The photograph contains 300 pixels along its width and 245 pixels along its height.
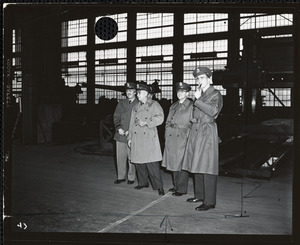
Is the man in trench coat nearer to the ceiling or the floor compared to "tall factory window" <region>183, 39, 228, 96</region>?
nearer to the floor

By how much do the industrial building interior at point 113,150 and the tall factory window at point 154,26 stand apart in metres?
0.09

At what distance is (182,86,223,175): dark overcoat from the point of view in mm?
4207

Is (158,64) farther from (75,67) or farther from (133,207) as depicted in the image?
(133,207)

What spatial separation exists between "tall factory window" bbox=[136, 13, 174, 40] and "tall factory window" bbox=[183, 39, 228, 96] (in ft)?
5.67

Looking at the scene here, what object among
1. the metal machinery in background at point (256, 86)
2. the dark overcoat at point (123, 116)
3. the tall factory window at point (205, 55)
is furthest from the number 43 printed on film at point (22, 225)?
the tall factory window at point (205, 55)

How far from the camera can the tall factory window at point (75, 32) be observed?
19192 mm

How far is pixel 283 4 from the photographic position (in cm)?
332

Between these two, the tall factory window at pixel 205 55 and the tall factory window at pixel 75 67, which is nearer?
the tall factory window at pixel 205 55

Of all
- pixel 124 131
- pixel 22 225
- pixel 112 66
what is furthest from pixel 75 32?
pixel 22 225

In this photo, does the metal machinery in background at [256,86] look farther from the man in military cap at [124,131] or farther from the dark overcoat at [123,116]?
the dark overcoat at [123,116]

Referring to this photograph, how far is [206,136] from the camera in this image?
429 centimetres

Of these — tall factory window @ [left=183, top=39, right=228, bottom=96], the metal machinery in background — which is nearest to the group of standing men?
the metal machinery in background

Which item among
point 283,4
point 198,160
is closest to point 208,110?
point 198,160

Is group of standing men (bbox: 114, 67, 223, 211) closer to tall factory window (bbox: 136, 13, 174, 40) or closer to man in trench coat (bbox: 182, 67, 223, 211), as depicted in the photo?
man in trench coat (bbox: 182, 67, 223, 211)
